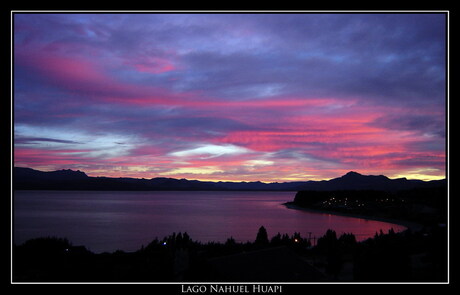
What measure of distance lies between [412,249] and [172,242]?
13.7 m

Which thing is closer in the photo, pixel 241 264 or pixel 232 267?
pixel 232 267

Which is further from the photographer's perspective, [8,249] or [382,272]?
[382,272]

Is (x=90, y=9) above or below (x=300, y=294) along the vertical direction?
above

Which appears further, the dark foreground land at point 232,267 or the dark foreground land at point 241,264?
the dark foreground land at point 241,264

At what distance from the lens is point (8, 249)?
5961 mm

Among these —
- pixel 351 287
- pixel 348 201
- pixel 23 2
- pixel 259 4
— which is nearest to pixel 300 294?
pixel 351 287

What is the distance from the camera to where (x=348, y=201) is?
4631 inches

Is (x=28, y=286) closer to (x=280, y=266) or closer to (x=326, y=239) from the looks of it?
(x=280, y=266)

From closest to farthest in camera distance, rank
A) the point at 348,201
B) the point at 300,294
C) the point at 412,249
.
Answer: the point at 300,294 < the point at 412,249 < the point at 348,201

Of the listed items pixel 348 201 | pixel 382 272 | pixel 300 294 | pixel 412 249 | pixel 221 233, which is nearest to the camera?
pixel 300 294

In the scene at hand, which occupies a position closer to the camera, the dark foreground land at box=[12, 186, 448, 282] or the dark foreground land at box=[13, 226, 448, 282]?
the dark foreground land at box=[13, 226, 448, 282]

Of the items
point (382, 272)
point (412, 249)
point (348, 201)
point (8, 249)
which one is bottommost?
point (348, 201)

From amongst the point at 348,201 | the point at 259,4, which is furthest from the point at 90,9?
the point at 348,201

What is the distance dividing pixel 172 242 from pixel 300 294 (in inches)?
667
